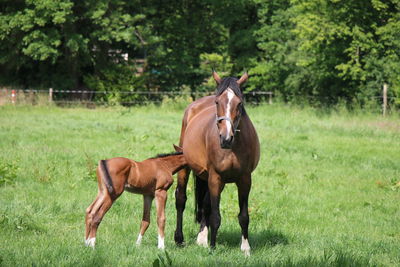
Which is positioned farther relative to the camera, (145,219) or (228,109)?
(145,219)

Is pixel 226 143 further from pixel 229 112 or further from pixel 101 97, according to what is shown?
pixel 101 97

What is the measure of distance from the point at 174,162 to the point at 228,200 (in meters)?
3.18

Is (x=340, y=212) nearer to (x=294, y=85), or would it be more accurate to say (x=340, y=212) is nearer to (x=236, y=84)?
(x=236, y=84)

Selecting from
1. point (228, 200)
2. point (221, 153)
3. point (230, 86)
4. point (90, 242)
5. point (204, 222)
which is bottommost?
point (228, 200)

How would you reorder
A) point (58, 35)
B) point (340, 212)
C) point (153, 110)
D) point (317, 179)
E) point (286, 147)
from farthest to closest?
point (58, 35)
point (153, 110)
point (286, 147)
point (317, 179)
point (340, 212)

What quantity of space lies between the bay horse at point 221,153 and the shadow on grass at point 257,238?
13.9 inches

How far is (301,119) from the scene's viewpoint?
84.0ft

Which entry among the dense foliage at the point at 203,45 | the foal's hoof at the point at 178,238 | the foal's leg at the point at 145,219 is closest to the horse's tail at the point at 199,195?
the foal's hoof at the point at 178,238

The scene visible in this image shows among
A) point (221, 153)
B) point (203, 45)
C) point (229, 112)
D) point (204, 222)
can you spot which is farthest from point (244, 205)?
point (203, 45)

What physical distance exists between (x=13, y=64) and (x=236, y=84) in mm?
29704

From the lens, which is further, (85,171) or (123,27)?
(123,27)

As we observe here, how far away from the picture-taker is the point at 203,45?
3862 centimetres

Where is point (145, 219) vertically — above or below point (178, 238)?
above

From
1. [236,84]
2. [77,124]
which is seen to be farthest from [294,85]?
[236,84]
